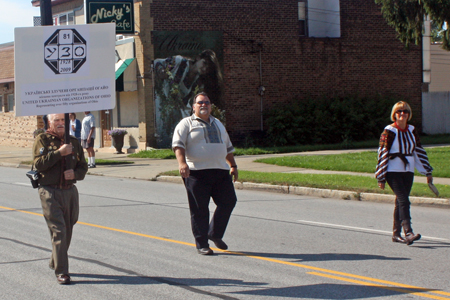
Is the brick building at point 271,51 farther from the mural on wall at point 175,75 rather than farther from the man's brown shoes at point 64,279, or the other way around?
the man's brown shoes at point 64,279

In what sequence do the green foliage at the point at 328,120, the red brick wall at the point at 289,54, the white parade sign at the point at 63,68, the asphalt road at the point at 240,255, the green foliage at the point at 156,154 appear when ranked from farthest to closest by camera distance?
the green foliage at the point at 328,120
the red brick wall at the point at 289,54
the green foliage at the point at 156,154
the white parade sign at the point at 63,68
the asphalt road at the point at 240,255

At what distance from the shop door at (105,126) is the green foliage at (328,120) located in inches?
292

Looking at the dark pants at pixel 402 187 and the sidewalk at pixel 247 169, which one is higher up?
the dark pants at pixel 402 187

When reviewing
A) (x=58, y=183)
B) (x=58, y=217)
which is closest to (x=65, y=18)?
(x=58, y=183)

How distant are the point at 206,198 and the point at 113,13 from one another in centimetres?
1829

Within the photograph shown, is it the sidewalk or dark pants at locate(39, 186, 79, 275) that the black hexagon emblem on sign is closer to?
dark pants at locate(39, 186, 79, 275)

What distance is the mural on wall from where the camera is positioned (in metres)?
24.7

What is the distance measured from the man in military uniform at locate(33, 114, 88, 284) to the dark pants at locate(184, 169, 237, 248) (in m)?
1.54

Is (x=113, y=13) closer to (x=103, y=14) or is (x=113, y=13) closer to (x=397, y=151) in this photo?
(x=103, y=14)

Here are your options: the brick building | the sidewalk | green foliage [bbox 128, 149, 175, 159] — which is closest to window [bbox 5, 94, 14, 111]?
the brick building

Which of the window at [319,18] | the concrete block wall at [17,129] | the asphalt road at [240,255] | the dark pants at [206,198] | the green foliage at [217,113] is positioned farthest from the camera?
the concrete block wall at [17,129]

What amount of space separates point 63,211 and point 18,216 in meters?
4.48

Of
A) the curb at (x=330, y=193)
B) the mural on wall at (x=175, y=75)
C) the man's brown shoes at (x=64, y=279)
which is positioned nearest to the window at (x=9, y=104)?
the mural on wall at (x=175, y=75)

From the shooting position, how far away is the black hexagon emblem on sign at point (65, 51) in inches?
235
